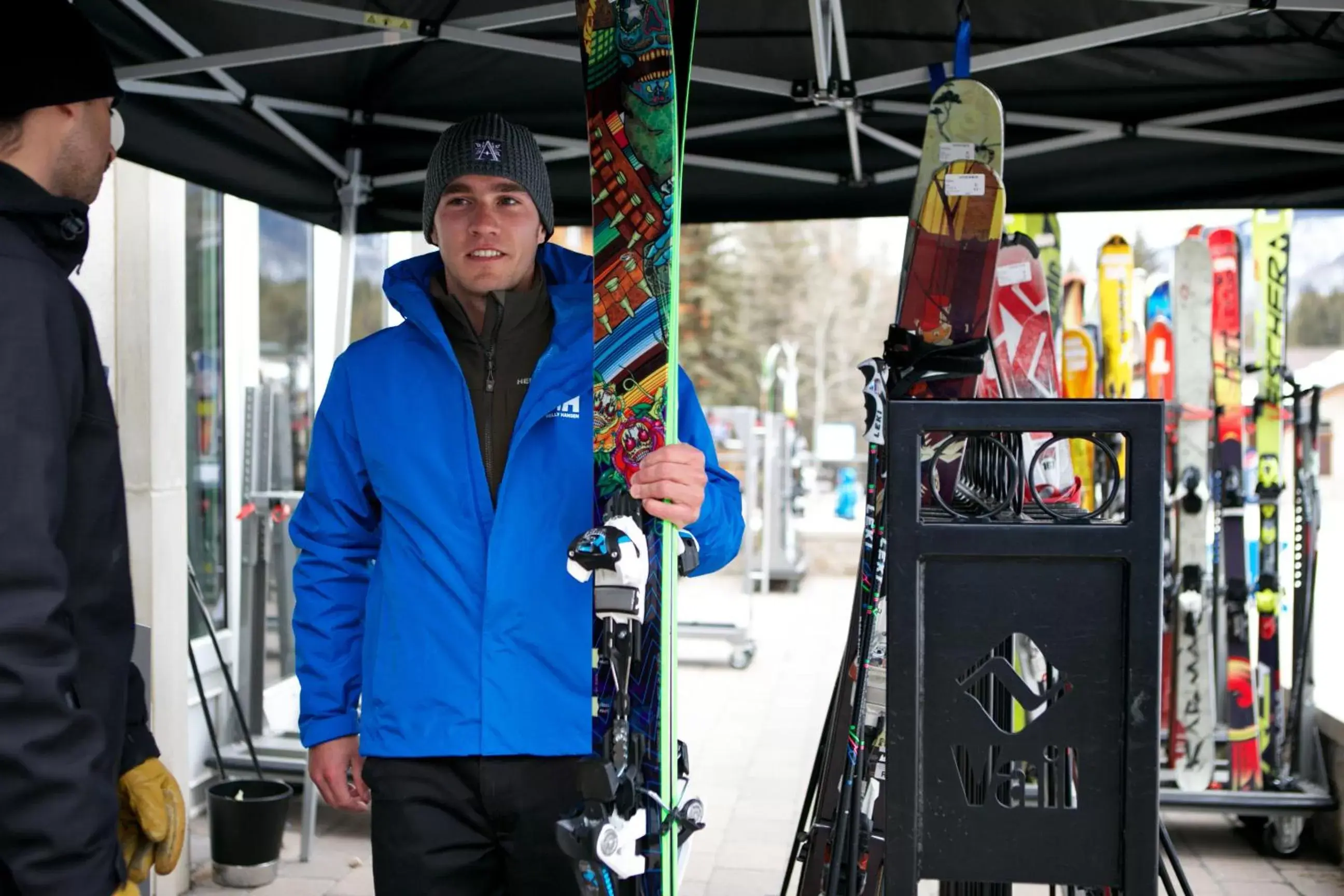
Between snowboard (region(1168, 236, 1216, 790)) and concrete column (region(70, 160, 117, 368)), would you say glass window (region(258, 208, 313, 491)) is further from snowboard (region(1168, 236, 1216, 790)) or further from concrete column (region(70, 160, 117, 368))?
snowboard (region(1168, 236, 1216, 790))

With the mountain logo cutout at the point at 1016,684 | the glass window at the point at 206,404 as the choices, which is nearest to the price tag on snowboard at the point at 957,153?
the mountain logo cutout at the point at 1016,684

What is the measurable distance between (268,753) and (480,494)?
3.24 meters

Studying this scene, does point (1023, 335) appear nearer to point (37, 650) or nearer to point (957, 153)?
point (957, 153)

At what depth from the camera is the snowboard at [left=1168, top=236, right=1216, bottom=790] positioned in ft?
15.0

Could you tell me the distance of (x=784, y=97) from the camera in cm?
322

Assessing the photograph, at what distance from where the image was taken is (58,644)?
1220 millimetres

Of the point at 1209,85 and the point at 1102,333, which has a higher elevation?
the point at 1209,85

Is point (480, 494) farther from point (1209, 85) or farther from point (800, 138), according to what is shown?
point (1209, 85)

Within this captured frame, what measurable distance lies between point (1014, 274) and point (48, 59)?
2.21m

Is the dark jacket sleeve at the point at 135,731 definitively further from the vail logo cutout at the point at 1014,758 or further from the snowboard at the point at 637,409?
the vail logo cutout at the point at 1014,758

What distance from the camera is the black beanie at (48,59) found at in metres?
1.39

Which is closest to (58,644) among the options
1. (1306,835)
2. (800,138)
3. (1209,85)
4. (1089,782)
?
(1089,782)

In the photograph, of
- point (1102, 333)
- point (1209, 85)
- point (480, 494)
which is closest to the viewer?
point (480, 494)

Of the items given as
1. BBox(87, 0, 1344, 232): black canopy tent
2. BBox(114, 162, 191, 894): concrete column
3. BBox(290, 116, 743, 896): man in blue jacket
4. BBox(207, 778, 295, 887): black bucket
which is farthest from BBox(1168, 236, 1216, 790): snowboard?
BBox(114, 162, 191, 894): concrete column
